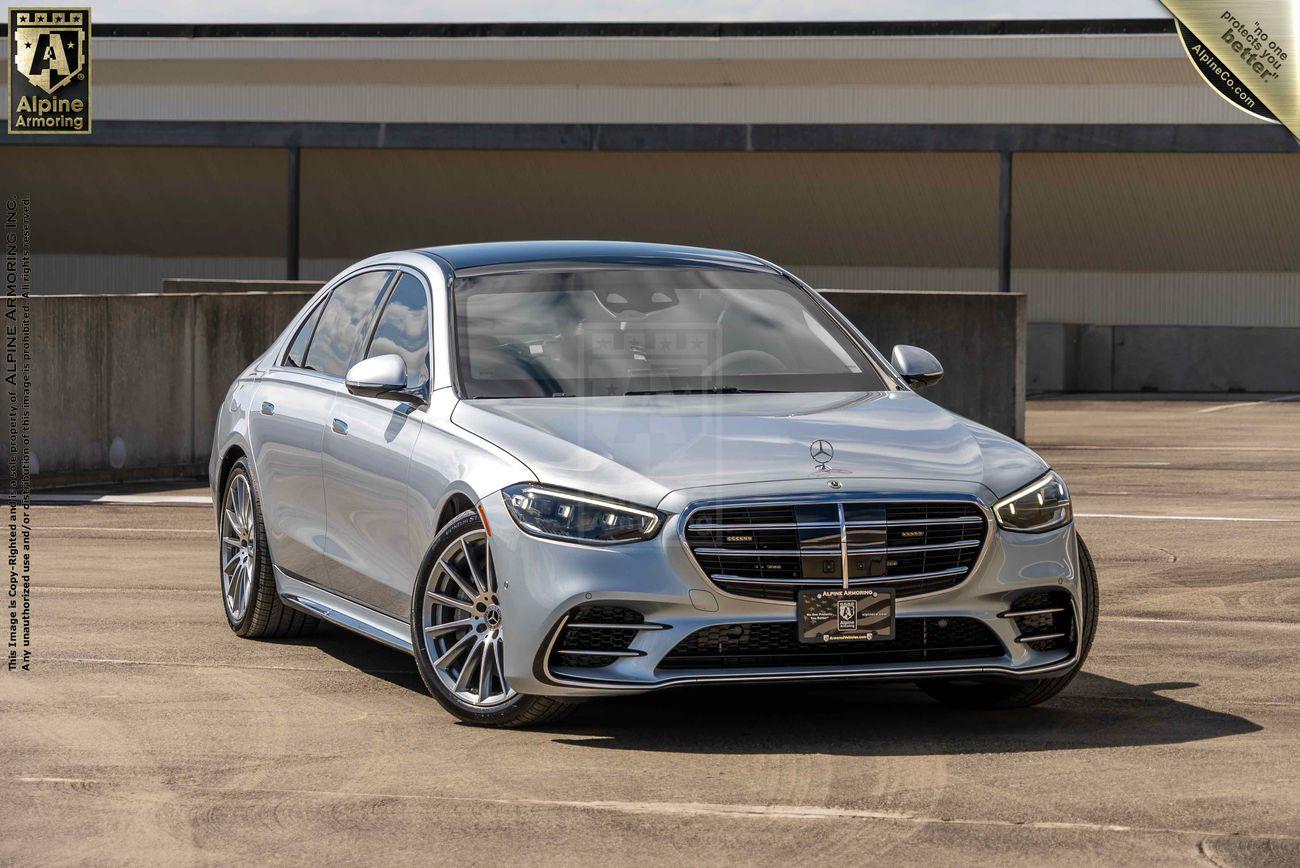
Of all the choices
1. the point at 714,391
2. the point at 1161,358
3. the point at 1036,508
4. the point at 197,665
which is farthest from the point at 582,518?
the point at 1161,358

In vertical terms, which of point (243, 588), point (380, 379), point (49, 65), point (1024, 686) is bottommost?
point (243, 588)

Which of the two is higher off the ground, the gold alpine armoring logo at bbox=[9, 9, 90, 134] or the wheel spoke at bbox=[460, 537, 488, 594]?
the gold alpine armoring logo at bbox=[9, 9, 90, 134]

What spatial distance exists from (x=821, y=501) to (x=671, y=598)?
21.7 inches

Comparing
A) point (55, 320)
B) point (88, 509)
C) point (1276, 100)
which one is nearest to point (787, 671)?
point (88, 509)

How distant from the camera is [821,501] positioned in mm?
6785

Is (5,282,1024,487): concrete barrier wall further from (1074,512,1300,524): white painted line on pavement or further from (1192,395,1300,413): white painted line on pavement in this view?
(1192,395,1300,413): white painted line on pavement

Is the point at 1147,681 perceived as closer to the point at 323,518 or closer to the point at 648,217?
the point at 323,518

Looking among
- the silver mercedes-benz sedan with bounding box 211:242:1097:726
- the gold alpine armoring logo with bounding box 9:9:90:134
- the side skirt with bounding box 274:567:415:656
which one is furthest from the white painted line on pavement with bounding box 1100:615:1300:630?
the gold alpine armoring logo with bounding box 9:9:90:134

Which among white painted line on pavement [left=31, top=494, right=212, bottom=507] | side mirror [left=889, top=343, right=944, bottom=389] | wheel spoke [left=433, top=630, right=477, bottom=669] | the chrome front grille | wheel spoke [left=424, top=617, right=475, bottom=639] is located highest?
side mirror [left=889, top=343, right=944, bottom=389]

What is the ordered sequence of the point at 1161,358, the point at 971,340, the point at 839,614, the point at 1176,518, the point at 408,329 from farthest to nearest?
the point at 1161,358 < the point at 971,340 < the point at 1176,518 < the point at 408,329 < the point at 839,614

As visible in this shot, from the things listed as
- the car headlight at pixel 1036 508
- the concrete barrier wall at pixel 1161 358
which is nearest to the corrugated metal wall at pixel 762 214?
the concrete barrier wall at pixel 1161 358

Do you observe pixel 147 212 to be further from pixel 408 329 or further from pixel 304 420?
pixel 408 329

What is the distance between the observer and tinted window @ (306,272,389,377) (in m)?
8.77

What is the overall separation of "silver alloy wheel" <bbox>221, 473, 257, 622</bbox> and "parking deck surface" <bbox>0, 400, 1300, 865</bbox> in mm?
183
